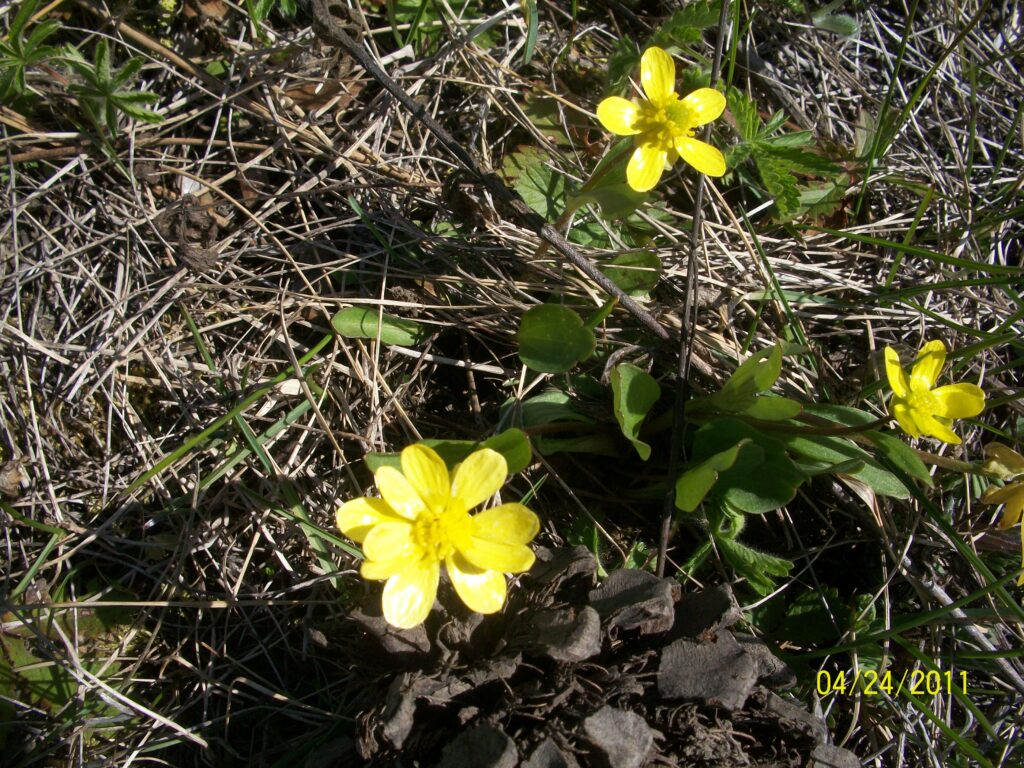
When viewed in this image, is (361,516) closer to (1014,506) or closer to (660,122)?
(660,122)

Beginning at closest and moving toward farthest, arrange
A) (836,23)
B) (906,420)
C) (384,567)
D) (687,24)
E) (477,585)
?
(384,567) → (477,585) → (906,420) → (687,24) → (836,23)

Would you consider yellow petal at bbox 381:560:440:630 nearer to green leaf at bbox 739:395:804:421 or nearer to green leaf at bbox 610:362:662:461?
green leaf at bbox 610:362:662:461

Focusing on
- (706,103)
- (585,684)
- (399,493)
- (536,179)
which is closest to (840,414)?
(706,103)

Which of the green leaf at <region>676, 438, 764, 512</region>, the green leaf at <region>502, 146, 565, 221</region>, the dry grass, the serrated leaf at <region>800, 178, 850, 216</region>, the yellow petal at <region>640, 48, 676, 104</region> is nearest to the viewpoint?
the green leaf at <region>676, 438, 764, 512</region>

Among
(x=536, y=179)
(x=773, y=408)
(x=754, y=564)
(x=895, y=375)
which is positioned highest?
(x=536, y=179)

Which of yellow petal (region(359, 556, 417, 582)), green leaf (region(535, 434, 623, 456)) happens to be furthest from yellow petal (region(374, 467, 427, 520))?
green leaf (region(535, 434, 623, 456))

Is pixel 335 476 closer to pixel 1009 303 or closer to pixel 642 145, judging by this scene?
pixel 642 145
